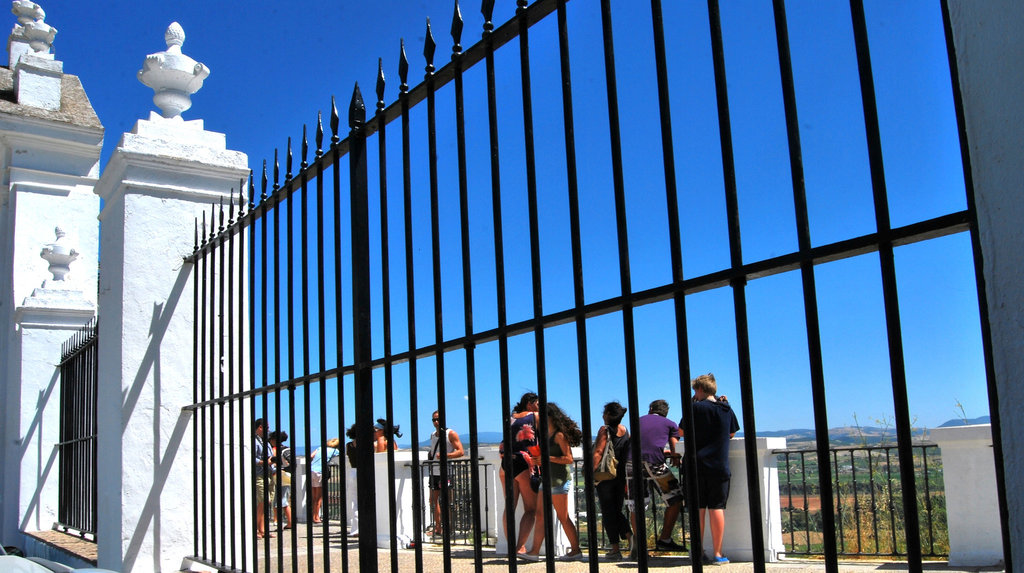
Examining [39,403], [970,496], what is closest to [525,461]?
[970,496]

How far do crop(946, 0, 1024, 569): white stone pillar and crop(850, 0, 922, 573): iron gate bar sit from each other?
0.18 meters

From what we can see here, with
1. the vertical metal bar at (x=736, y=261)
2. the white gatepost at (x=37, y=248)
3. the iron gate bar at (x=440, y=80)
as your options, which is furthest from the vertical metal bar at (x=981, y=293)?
the white gatepost at (x=37, y=248)

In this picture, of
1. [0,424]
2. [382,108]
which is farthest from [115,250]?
[0,424]

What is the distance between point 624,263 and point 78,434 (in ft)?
25.7

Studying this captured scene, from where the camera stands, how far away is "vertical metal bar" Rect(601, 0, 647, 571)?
7.02 feet

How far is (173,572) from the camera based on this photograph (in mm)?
5176

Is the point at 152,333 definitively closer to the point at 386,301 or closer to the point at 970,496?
the point at 386,301

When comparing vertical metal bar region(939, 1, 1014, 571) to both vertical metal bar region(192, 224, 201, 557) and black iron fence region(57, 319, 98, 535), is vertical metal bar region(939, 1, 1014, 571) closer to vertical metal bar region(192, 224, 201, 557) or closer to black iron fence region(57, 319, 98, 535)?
vertical metal bar region(192, 224, 201, 557)

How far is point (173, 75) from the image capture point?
18.7 feet

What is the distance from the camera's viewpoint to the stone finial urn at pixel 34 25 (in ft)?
40.6

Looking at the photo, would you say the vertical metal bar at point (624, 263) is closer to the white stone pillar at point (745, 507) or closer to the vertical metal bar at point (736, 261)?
the vertical metal bar at point (736, 261)

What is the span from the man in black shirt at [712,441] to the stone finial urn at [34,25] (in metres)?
10.9

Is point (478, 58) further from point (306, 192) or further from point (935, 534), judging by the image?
point (935, 534)

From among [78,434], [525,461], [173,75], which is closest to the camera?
[173,75]
